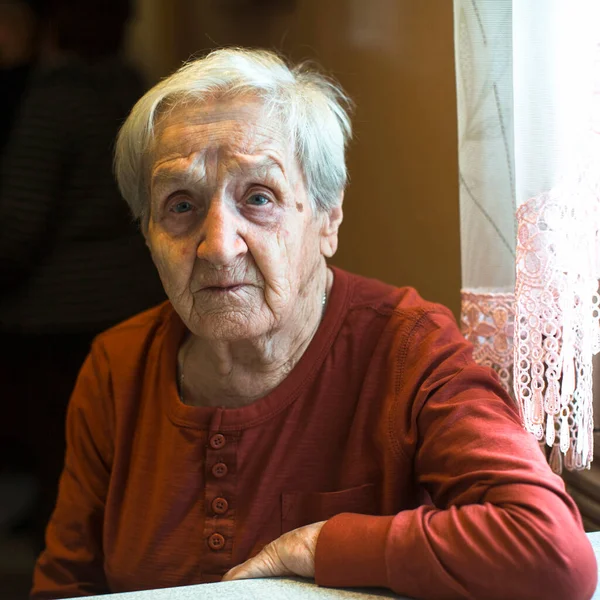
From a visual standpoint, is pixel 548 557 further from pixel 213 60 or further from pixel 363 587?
pixel 213 60

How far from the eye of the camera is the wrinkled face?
124 centimetres

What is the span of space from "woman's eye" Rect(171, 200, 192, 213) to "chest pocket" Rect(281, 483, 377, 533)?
0.52 metres

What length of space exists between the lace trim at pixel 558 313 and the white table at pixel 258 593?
0.26 metres

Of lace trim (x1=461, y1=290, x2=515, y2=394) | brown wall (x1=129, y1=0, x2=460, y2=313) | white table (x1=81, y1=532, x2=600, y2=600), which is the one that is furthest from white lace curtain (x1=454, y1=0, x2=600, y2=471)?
brown wall (x1=129, y1=0, x2=460, y2=313)

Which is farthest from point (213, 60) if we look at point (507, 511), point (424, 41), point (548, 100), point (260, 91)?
point (507, 511)

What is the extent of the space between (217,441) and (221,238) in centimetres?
35

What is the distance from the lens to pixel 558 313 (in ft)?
3.81

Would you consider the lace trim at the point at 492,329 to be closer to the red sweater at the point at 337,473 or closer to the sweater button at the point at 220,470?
the red sweater at the point at 337,473

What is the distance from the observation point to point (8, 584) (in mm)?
2434

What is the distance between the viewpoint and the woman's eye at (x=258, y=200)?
4.17 feet

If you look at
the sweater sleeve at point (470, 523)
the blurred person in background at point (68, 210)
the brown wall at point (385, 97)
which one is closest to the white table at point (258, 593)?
the sweater sleeve at point (470, 523)

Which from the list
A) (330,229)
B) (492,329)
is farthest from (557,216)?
(330,229)

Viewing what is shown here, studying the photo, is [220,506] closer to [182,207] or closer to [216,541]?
[216,541]

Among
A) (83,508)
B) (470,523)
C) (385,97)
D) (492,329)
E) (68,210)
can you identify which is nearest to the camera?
(470,523)
